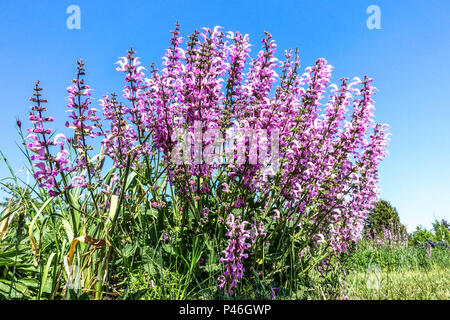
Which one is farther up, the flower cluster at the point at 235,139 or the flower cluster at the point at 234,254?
the flower cluster at the point at 235,139

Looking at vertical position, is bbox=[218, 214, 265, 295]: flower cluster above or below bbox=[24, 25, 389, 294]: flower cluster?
below

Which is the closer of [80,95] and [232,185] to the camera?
[80,95]

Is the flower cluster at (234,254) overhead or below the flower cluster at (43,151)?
below

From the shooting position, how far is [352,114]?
5.12 metres

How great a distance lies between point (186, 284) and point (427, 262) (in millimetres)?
7104

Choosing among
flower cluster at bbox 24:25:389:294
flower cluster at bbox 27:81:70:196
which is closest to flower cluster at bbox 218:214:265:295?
flower cluster at bbox 24:25:389:294

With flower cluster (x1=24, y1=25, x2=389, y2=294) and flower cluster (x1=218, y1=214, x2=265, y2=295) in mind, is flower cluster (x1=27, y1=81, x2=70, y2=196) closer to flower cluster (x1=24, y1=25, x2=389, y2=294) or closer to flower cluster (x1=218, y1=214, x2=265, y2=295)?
flower cluster (x1=24, y1=25, x2=389, y2=294)

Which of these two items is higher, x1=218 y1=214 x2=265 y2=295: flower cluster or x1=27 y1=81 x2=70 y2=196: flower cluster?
x1=27 y1=81 x2=70 y2=196: flower cluster

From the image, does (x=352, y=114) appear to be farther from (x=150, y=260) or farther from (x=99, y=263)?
(x=99, y=263)

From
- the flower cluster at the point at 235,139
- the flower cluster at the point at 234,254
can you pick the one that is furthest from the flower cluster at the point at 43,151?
the flower cluster at the point at 234,254

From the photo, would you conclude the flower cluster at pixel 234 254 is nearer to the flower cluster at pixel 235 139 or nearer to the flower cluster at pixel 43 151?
the flower cluster at pixel 235 139

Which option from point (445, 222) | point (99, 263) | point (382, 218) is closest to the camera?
point (99, 263)
